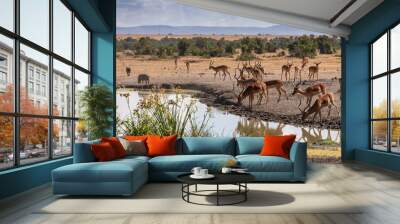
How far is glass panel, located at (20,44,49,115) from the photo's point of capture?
5.53m

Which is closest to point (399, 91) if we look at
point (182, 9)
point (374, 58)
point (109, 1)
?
point (374, 58)

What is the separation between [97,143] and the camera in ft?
20.2

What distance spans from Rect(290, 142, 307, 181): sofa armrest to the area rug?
23.7 inches

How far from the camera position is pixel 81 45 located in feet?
27.8

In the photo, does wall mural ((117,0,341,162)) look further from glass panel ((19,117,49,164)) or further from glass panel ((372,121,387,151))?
glass panel ((19,117,49,164))

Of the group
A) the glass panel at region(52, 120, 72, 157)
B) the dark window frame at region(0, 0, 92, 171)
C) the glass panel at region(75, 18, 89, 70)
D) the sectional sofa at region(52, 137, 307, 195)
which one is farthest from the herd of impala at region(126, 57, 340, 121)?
the sectional sofa at region(52, 137, 307, 195)

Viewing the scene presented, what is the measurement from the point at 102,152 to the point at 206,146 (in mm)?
1963

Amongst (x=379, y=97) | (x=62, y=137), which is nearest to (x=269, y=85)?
(x=379, y=97)

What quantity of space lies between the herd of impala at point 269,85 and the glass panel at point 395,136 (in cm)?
241

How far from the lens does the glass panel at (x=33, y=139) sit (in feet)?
18.0

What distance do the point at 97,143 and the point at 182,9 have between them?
6026 millimetres

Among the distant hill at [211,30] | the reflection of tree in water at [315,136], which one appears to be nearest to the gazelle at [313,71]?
the distant hill at [211,30]

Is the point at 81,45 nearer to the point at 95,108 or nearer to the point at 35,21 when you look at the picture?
the point at 95,108

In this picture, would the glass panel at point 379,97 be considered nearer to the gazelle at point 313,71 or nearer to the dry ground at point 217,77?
the dry ground at point 217,77
